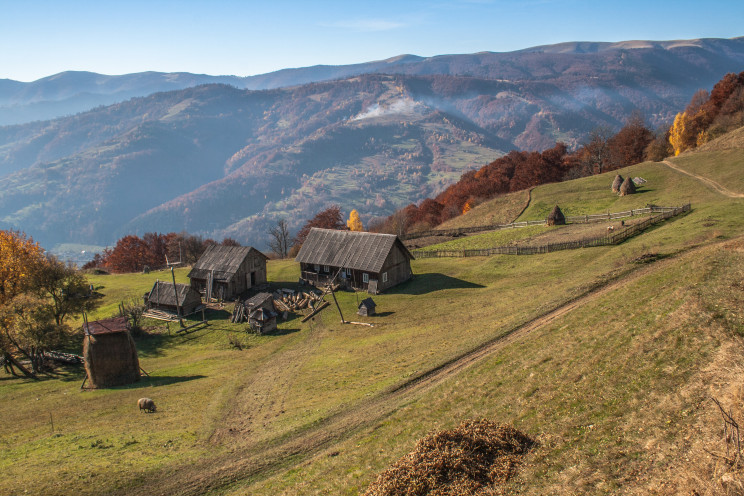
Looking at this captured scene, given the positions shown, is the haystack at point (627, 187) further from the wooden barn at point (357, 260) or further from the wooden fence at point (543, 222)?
the wooden barn at point (357, 260)

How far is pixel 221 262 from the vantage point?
5644cm

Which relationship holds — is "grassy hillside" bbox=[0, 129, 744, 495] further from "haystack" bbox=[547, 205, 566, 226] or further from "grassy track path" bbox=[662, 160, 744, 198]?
"haystack" bbox=[547, 205, 566, 226]

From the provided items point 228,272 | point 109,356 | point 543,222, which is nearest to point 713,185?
point 543,222

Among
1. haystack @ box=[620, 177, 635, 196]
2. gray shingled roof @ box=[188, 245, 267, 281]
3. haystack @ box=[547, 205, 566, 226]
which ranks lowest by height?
gray shingled roof @ box=[188, 245, 267, 281]

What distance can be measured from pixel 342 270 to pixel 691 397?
41870mm

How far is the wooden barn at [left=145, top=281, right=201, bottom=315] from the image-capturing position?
5119 cm

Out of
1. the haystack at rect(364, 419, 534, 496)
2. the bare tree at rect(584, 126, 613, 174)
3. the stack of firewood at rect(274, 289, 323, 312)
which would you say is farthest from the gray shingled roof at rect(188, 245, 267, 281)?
the bare tree at rect(584, 126, 613, 174)

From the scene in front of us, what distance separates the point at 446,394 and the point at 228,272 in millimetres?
39772

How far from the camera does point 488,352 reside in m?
26.7

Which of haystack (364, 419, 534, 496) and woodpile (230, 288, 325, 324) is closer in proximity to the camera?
haystack (364, 419, 534, 496)

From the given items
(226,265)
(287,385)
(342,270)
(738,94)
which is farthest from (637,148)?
(287,385)

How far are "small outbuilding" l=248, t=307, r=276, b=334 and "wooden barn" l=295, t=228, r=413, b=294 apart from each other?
38.4 ft

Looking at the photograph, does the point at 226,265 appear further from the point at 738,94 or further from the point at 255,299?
the point at 738,94

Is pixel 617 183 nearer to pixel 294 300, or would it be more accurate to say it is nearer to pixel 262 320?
pixel 294 300
